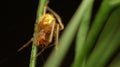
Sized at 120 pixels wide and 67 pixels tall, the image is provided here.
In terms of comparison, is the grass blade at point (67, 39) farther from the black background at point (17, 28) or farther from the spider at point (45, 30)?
the black background at point (17, 28)

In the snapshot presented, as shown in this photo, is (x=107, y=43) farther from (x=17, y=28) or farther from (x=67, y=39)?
(x=17, y=28)

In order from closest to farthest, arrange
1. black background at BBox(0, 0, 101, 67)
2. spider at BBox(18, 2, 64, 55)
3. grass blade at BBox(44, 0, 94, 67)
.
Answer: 1. spider at BBox(18, 2, 64, 55)
2. grass blade at BBox(44, 0, 94, 67)
3. black background at BBox(0, 0, 101, 67)

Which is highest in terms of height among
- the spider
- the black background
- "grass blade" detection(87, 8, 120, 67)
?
the spider

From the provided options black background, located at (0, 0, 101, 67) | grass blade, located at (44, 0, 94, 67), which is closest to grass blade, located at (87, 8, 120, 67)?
grass blade, located at (44, 0, 94, 67)

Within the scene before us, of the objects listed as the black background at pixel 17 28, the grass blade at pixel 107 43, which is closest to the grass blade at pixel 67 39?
the grass blade at pixel 107 43

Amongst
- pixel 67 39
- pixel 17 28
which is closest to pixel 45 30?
pixel 67 39

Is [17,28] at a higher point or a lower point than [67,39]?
lower

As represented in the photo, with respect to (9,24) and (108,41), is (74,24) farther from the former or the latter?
(9,24)

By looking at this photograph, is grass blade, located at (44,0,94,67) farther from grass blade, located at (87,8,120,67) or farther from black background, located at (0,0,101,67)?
black background, located at (0,0,101,67)

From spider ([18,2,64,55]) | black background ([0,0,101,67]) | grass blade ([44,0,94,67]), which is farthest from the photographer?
black background ([0,0,101,67])

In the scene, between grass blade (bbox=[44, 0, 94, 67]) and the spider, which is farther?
grass blade (bbox=[44, 0, 94, 67])

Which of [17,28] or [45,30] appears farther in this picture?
[17,28]

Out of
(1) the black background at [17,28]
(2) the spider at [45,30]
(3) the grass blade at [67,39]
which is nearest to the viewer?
(2) the spider at [45,30]
